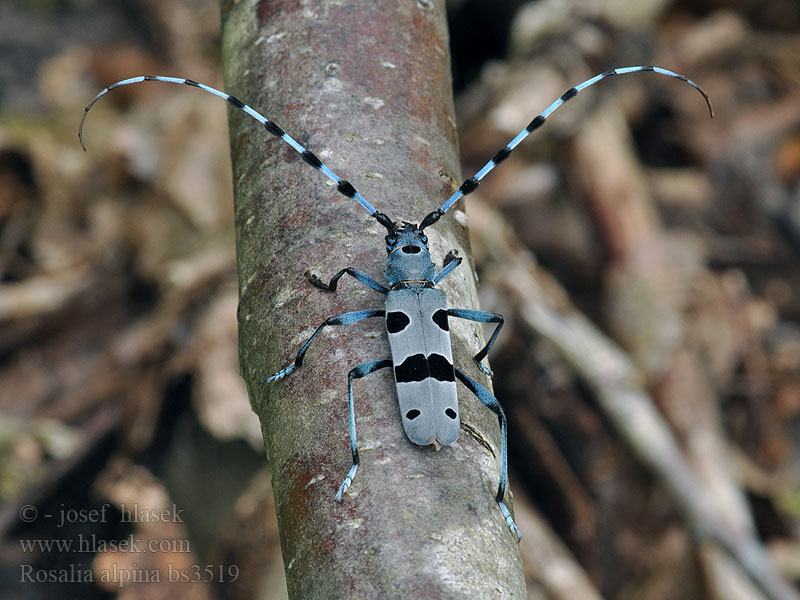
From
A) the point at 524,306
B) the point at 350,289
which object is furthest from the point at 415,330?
the point at 524,306

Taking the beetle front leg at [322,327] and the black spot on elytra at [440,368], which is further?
the black spot on elytra at [440,368]

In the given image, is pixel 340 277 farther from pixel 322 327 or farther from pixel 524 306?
pixel 524 306

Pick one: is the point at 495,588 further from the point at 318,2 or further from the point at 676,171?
the point at 676,171

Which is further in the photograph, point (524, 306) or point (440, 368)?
point (524, 306)

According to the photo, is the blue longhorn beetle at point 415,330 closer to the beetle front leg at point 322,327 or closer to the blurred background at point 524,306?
the beetle front leg at point 322,327

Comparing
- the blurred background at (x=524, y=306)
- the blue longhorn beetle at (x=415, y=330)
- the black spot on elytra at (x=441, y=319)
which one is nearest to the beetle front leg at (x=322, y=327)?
the blue longhorn beetle at (x=415, y=330)

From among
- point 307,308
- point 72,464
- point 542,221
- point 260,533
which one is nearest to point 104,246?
point 72,464

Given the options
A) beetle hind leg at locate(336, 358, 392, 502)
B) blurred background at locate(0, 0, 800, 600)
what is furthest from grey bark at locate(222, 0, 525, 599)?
blurred background at locate(0, 0, 800, 600)
